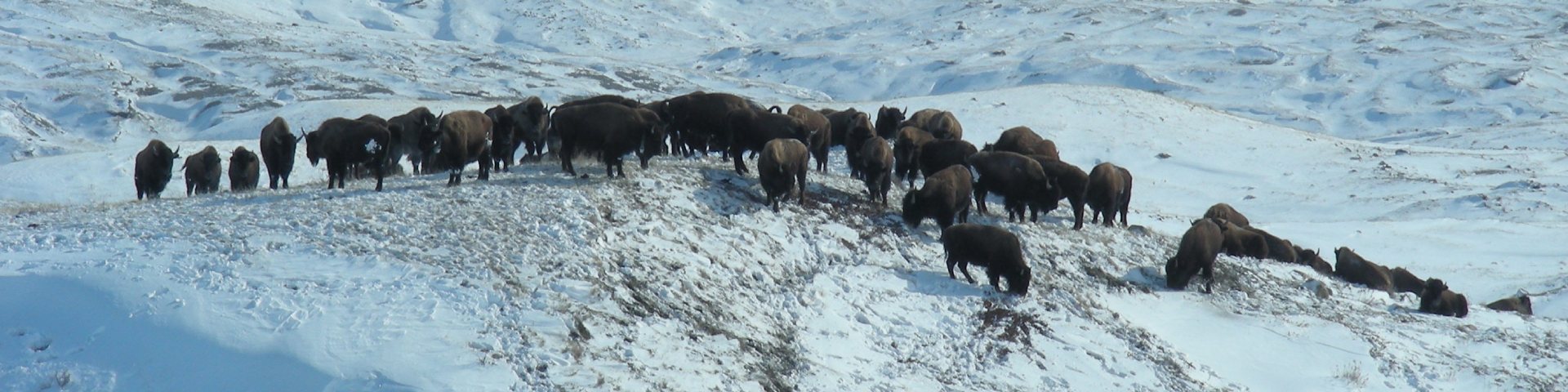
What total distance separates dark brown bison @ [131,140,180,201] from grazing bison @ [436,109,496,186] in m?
6.17

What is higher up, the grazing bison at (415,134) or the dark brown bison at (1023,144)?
the grazing bison at (415,134)

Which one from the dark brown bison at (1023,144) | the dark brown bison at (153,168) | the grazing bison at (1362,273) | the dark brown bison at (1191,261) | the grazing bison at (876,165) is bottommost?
the grazing bison at (1362,273)

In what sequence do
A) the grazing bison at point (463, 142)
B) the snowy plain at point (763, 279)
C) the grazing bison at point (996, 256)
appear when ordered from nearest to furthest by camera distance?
the snowy plain at point (763, 279) < the grazing bison at point (996, 256) < the grazing bison at point (463, 142)

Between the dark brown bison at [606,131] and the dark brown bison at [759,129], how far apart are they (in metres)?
2.25

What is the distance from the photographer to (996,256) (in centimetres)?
1731

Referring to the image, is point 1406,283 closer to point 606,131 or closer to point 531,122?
point 606,131

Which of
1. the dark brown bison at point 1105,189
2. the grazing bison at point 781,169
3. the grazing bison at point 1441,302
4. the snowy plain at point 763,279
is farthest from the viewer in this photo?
the dark brown bison at point 1105,189

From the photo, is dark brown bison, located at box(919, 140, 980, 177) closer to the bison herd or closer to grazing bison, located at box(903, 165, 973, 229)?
the bison herd

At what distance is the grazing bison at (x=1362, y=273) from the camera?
79.9 feet

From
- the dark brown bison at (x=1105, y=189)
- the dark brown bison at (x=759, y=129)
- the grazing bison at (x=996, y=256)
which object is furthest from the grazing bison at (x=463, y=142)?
the dark brown bison at (x=1105, y=189)

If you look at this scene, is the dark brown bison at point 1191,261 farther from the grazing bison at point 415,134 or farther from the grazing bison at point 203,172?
the grazing bison at point 203,172

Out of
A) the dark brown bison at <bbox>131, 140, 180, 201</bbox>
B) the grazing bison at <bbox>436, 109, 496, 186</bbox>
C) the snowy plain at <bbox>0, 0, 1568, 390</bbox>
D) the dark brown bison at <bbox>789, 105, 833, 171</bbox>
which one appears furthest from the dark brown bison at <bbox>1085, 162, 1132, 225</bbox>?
the dark brown bison at <bbox>131, 140, 180, 201</bbox>

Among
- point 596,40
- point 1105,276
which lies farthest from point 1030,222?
point 596,40

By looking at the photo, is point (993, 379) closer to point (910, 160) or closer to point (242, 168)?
point (910, 160)
